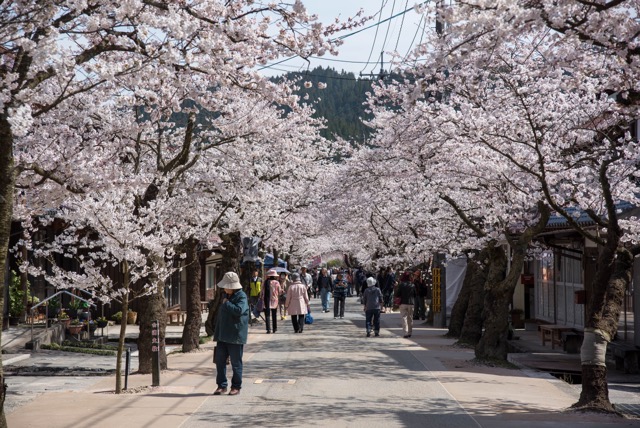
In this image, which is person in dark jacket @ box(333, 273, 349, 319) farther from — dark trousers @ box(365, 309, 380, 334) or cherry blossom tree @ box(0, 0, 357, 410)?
cherry blossom tree @ box(0, 0, 357, 410)

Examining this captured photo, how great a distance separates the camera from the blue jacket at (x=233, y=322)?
12219mm

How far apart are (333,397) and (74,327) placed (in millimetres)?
11107

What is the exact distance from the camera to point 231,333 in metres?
12.3

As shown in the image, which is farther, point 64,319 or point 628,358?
point 64,319

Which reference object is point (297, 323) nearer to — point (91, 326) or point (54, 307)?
point (91, 326)

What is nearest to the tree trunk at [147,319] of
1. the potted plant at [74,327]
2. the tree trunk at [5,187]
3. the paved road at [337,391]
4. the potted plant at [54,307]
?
the paved road at [337,391]

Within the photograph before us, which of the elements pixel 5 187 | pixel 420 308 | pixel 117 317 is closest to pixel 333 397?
pixel 5 187

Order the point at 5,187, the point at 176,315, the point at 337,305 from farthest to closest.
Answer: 1. the point at 337,305
2. the point at 176,315
3. the point at 5,187

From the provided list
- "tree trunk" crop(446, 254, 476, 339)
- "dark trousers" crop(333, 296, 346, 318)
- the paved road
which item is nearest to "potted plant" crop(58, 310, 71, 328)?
the paved road

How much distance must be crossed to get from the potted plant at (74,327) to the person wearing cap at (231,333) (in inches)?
399

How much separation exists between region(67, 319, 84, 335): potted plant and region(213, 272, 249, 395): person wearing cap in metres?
10.1

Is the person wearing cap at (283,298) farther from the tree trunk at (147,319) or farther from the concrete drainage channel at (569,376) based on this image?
the tree trunk at (147,319)

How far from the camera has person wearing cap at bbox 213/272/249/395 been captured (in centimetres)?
1224

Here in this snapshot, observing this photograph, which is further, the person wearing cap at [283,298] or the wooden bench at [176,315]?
the person wearing cap at [283,298]
